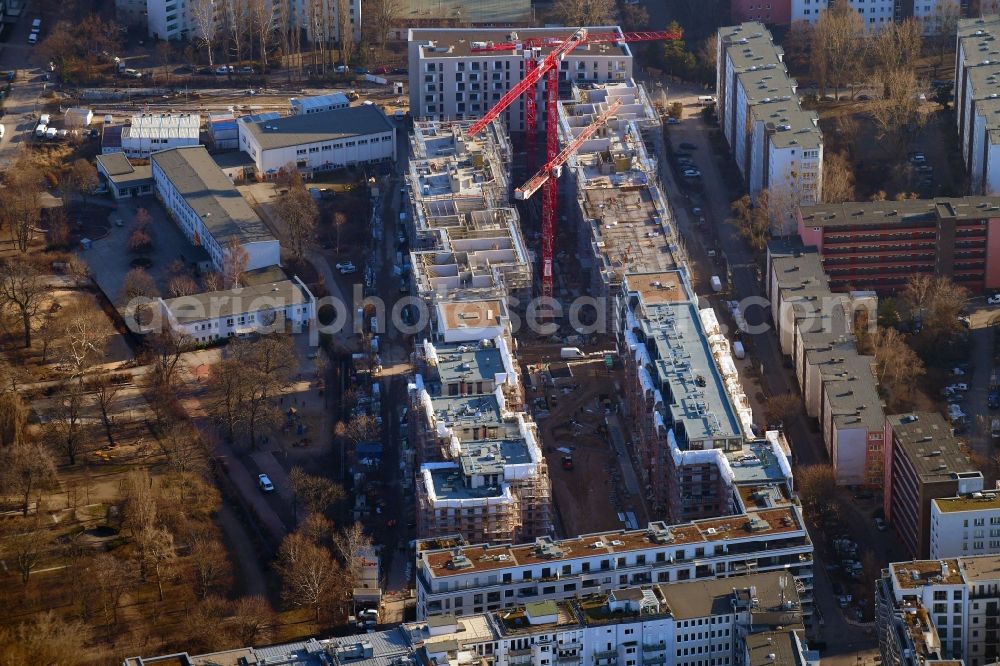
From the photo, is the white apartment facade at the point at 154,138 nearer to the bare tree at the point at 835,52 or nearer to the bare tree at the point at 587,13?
the bare tree at the point at 587,13

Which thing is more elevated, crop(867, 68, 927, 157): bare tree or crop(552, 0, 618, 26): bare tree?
crop(552, 0, 618, 26): bare tree

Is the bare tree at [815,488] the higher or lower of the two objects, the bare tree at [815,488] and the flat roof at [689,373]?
the lower

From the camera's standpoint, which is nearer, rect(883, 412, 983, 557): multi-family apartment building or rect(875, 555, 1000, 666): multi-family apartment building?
rect(875, 555, 1000, 666): multi-family apartment building

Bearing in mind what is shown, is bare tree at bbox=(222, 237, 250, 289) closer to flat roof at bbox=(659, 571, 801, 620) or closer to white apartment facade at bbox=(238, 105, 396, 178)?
white apartment facade at bbox=(238, 105, 396, 178)

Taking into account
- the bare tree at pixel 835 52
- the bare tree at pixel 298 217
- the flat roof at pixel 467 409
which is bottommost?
the flat roof at pixel 467 409

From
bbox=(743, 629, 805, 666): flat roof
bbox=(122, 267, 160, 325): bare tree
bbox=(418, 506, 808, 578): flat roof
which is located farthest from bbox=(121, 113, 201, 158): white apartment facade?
bbox=(743, 629, 805, 666): flat roof

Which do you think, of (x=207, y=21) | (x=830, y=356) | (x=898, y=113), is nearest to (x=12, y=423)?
(x=830, y=356)

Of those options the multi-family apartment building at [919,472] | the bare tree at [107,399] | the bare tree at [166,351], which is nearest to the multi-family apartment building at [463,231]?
the bare tree at [166,351]
